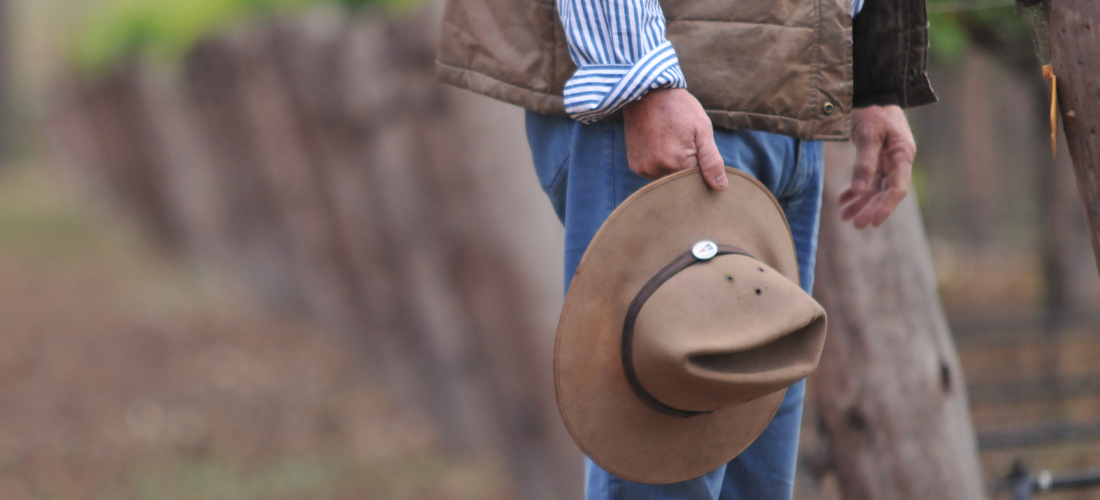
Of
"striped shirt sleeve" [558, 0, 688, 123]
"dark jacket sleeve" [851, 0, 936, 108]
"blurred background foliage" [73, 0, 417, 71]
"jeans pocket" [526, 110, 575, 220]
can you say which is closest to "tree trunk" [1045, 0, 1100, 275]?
"dark jacket sleeve" [851, 0, 936, 108]

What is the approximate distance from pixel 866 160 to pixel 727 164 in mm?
486

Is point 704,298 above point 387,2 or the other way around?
the other way around

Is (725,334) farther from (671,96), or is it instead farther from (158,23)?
(158,23)

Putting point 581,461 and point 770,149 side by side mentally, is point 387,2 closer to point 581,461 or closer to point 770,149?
point 581,461

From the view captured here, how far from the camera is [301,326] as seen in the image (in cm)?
791

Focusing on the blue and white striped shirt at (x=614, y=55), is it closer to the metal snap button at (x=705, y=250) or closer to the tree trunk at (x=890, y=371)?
the metal snap button at (x=705, y=250)

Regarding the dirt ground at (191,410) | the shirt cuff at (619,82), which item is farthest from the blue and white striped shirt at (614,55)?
the dirt ground at (191,410)

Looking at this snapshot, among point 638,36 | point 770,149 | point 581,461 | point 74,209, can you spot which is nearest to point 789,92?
point 770,149

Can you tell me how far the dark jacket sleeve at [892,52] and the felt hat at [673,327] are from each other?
1.52 feet

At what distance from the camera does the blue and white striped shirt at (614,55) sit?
139 cm

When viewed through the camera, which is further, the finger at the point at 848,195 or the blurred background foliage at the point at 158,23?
the blurred background foliage at the point at 158,23

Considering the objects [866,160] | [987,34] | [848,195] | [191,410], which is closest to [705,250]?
[866,160]

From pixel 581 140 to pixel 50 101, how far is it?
16115 mm

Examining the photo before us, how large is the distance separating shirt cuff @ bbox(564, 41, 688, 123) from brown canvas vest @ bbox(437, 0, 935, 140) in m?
0.09
